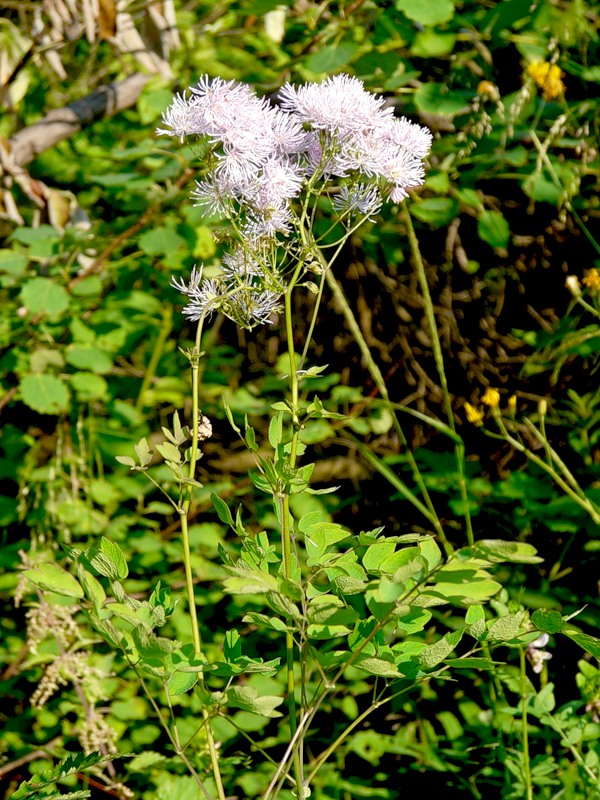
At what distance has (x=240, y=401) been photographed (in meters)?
2.07

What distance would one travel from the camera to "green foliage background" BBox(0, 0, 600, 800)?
68.9 inches

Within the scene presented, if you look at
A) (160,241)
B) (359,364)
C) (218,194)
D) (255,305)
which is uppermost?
(218,194)

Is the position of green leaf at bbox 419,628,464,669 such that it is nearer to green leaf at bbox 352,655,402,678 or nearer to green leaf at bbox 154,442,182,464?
green leaf at bbox 352,655,402,678

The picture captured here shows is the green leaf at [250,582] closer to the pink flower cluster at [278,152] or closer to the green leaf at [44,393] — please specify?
the pink flower cluster at [278,152]

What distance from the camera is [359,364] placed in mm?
2260

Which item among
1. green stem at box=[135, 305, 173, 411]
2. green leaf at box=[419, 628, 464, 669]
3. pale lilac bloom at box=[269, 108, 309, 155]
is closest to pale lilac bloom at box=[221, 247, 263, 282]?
pale lilac bloom at box=[269, 108, 309, 155]

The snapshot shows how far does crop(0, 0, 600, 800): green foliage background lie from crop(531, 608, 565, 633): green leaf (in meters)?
0.77

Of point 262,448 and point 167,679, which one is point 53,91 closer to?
point 262,448

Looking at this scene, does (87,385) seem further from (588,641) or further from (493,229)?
(588,641)

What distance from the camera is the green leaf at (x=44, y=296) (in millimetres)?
1726

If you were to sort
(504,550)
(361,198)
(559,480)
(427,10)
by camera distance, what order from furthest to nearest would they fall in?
(427,10) → (559,480) → (361,198) → (504,550)

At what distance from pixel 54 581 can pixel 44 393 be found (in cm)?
102

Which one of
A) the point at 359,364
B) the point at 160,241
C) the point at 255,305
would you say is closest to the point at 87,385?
the point at 160,241

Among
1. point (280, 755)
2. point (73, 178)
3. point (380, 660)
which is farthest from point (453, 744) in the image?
point (73, 178)
